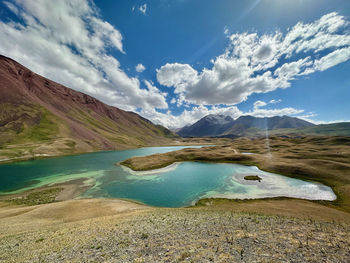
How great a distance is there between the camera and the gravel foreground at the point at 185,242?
12781 mm

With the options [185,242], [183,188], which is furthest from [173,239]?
[183,188]

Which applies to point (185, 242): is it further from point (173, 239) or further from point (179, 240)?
point (173, 239)

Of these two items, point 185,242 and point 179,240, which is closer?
point 185,242

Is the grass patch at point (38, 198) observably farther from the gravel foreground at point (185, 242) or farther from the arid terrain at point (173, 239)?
the gravel foreground at point (185, 242)

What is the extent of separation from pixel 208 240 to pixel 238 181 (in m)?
45.4

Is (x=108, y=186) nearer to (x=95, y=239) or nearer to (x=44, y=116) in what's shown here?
(x=95, y=239)

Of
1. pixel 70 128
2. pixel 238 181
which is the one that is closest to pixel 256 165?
pixel 238 181

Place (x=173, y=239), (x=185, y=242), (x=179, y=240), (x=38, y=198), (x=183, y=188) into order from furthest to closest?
(x=183, y=188) → (x=38, y=198) → (x=173, y=239) → (x=179, y=240) → (x=185, y=242)

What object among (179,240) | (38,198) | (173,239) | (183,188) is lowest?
(38,198)

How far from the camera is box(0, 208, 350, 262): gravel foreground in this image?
503 inches

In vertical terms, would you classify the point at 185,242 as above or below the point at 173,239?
above

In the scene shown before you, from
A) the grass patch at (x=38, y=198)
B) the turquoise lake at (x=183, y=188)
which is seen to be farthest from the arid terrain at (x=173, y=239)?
the turquoise lake at (x=183, y=188)

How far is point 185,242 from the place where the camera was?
607 inches

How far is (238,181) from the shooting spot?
2154 inches
